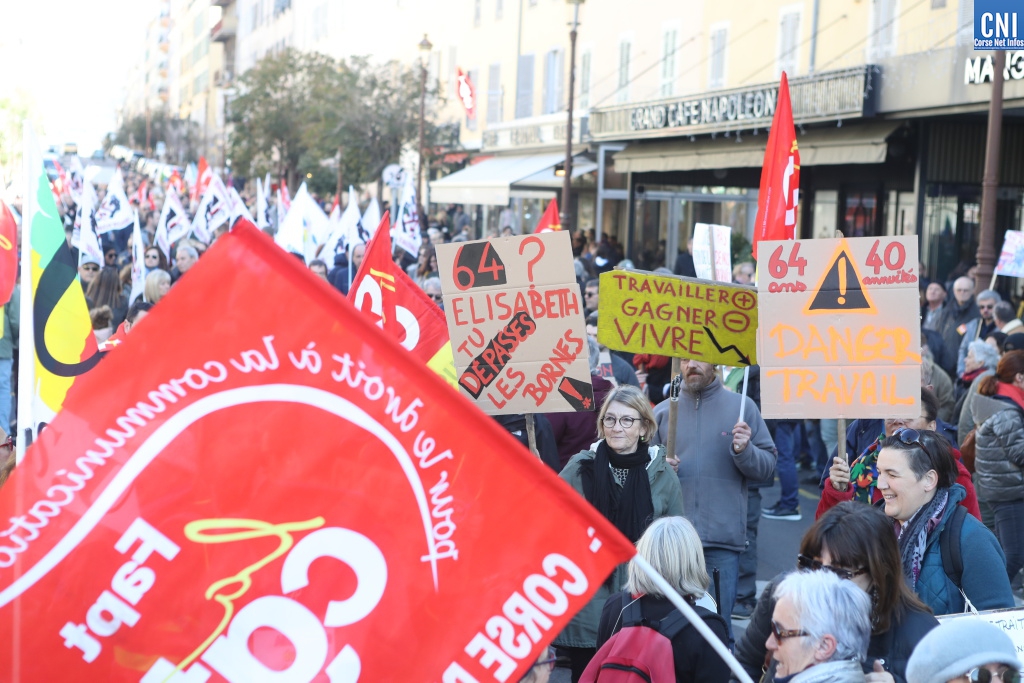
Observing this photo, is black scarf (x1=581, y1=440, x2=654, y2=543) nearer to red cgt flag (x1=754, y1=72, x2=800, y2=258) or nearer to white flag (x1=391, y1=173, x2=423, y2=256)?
red cgt flag (x1=754, y1=72, x2=800, y2=258)

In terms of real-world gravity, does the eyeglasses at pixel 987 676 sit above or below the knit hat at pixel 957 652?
below

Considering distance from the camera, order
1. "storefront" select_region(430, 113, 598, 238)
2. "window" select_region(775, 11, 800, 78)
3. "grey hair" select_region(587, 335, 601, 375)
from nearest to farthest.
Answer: "grey hair" select_region(587, 335, 601, 375), "window" select_region(775, 11, 800, 78), "storefront" select_region(430, 113, 598, 238)

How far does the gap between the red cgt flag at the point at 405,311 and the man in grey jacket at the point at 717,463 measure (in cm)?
121

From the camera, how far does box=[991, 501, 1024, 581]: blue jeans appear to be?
7086 millimetres

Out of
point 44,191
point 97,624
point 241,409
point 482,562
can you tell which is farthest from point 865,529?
point 44,191

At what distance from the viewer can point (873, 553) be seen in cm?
342

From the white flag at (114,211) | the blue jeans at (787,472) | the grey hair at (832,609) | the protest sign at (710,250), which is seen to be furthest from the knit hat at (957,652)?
the white flag at (114,211)

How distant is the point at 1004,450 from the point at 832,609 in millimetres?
4338

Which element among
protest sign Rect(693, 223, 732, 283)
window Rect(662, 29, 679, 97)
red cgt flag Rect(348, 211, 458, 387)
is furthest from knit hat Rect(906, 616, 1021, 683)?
window Rect(662, 29, 679, 97)

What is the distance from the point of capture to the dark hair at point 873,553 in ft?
11.2

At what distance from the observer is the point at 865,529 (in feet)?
11.4

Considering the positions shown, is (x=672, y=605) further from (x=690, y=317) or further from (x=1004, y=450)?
(x=1004, y=450)

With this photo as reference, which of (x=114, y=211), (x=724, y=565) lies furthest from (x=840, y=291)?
(x=114, y=211)

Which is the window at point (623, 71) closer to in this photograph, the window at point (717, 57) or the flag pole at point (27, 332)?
the window at point (717, 57)
